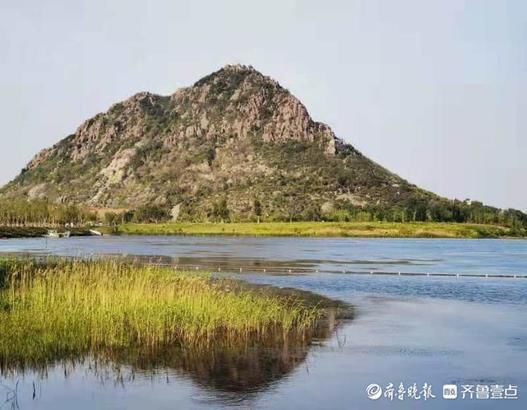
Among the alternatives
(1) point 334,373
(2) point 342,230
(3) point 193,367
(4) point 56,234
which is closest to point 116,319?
(3) point 193,367

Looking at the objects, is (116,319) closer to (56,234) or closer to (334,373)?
(334,373)

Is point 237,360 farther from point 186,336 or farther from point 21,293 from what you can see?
point 21,293

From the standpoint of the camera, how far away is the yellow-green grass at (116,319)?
1941 cm

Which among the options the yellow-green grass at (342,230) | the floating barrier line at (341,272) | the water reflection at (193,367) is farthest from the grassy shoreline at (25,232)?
the water reflection at (193,367)

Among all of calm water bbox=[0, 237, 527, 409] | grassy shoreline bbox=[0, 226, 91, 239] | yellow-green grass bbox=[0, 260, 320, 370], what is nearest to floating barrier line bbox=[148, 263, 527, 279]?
calm water bbox=[0, 237, 527, 409]

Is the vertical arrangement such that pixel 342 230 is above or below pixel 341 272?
above

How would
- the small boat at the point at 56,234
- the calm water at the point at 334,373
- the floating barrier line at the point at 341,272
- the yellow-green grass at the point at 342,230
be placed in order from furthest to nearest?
the yellow-green grass at the point at 342,230 < the small boat at the point at 56,234 < the floating barrier line at the point at 341,272 < the calm water at the point at 334,373

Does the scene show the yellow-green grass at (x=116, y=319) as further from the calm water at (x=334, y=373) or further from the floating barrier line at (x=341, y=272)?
the floating barrier line at (x=341, y=272)

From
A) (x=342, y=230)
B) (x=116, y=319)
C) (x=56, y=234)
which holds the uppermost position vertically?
(x=342, y=230)

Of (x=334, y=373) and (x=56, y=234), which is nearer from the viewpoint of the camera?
(x=334, y=373)

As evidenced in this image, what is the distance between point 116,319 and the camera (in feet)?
71.2

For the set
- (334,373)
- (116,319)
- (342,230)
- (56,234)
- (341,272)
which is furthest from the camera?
(342,230)

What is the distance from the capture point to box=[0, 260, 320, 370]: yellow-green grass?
1941cm

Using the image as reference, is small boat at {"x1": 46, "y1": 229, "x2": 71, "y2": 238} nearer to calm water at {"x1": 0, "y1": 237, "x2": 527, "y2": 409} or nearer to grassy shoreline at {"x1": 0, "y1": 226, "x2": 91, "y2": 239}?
grassy shoreline at {"x1": 0, "y1": 226, "x2": 91, "y2": 239}
